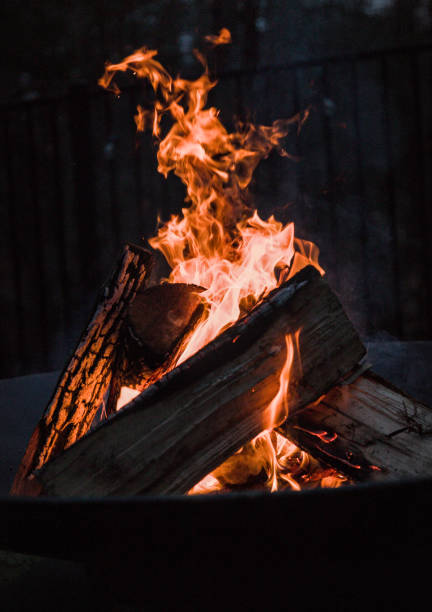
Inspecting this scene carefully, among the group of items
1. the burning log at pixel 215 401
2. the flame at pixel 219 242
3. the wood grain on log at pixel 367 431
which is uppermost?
the flame at pixel 219 242

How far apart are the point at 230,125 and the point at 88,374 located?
2.21m

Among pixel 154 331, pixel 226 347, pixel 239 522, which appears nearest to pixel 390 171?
pixel 154 331

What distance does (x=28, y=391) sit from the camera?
1852 mm

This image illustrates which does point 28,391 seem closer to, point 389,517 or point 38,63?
point 389,517

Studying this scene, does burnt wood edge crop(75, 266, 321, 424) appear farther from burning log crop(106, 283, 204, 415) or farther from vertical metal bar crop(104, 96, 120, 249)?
vertical metal bar crop(104, 96, 120, 249)

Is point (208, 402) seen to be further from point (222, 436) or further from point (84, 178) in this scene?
point (84, 178)

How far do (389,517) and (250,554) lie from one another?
0.71 ft

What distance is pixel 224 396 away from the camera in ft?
3.91

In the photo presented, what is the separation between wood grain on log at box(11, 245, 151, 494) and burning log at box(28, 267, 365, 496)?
0.94ft

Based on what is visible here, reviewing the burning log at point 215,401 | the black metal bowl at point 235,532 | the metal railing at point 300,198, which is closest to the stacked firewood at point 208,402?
the burning log at point 215,401

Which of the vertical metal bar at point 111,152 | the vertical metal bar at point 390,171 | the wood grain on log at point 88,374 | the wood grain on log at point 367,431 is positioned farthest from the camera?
the vertical metal bar at point 111,152

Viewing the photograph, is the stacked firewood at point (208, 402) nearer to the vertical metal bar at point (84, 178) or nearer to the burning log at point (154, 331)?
the burning log at point (154, 331)

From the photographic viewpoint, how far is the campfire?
1.13 metres

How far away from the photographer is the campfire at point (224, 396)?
1132 millimetres
